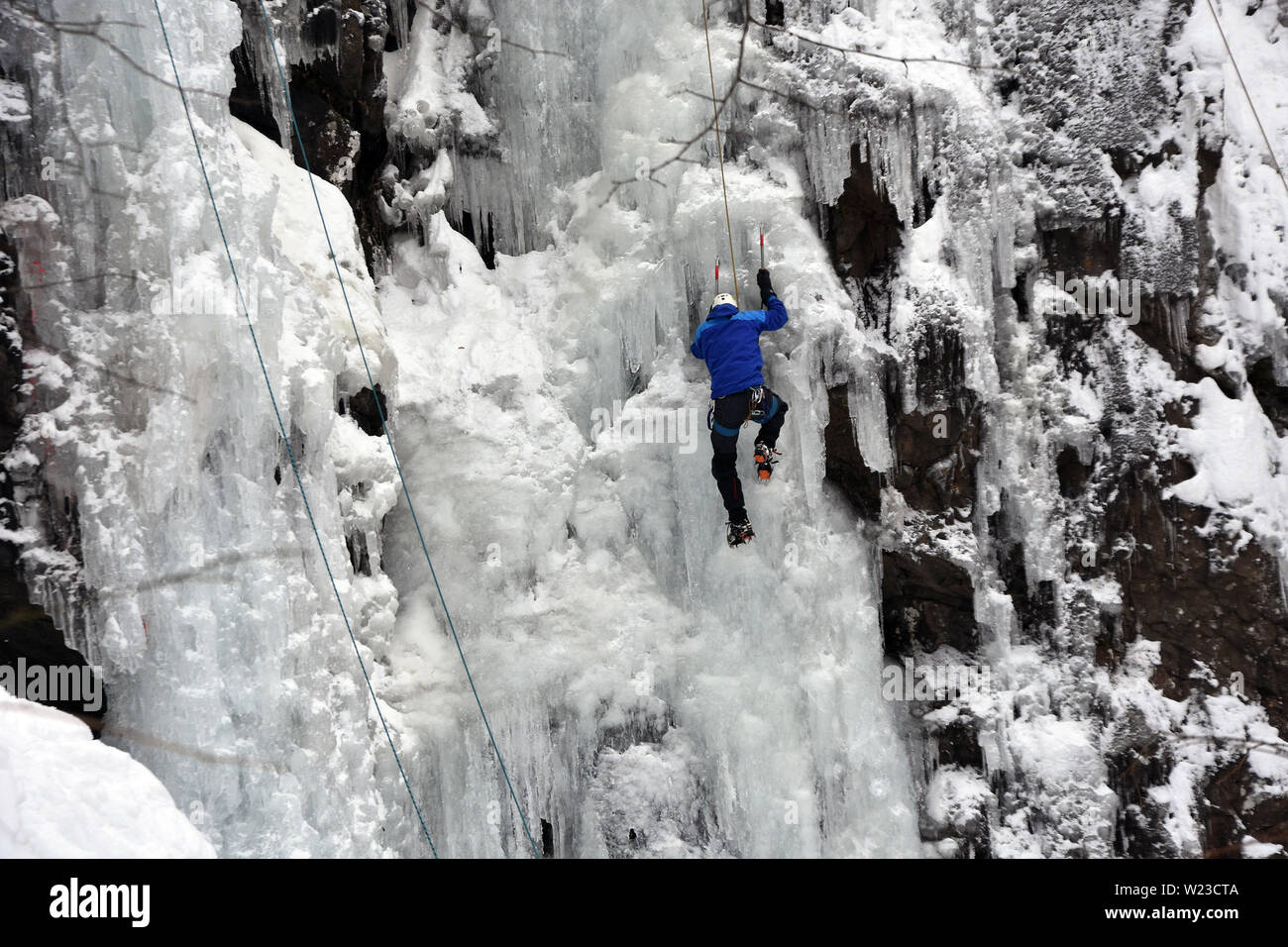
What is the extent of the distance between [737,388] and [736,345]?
9.9 inches

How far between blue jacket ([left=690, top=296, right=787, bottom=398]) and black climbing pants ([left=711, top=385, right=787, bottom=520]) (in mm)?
64

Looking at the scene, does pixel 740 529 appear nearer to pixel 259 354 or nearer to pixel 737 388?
pixel 737 388

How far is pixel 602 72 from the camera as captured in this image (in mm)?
5973

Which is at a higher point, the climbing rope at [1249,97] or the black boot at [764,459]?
the climbing rope at [1249,97]

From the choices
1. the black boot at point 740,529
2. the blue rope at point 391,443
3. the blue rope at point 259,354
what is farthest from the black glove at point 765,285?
the blue rope at point 259,354

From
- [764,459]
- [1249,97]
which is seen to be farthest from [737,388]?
[1249,97]

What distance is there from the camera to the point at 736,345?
5.06 m

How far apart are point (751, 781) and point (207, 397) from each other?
12.5 feet

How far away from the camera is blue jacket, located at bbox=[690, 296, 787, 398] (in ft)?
16.6

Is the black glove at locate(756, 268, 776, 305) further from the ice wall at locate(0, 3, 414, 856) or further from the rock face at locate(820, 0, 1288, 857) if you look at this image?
the ice wall at locate(0, 3, 414, 856)

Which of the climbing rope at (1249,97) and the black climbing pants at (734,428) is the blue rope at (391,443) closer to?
the black climbing pants at (734,428)

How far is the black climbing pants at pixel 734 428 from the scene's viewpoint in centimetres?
506

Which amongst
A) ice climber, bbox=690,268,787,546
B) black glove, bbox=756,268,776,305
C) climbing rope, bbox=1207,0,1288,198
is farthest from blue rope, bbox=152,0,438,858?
climbing rope, bbox=1207,0,1288,198
